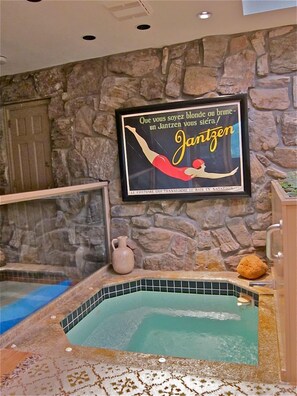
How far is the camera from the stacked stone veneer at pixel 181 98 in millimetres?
3025

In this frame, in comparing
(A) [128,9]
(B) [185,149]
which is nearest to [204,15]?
(A) [128,9]

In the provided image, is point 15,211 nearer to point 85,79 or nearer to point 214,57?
point 85,79

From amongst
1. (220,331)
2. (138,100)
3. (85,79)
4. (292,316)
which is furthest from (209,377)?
(85,79)

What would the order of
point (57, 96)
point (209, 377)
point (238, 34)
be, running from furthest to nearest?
point (57, 96)
point (238, 34)
point (209, 377)

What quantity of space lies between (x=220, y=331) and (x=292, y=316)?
3.44 feet

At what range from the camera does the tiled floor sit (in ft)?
5.02

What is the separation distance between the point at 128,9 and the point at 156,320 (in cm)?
241

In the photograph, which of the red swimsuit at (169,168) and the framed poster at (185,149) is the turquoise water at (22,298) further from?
the red swimsuit at (169,168)

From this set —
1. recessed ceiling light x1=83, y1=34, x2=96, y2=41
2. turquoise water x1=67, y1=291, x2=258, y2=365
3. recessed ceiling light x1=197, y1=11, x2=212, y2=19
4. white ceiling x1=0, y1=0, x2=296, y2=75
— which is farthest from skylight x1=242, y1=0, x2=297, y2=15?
turquoise water x1=67, y1=291, x2=258, y2=365

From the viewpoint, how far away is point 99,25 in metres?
2.71

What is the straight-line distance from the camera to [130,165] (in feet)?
11.4

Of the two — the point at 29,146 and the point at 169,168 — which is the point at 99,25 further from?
the point at 29,146

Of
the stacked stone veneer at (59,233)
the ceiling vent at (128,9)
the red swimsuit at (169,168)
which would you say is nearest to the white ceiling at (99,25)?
the ceiling vent at (128,9)

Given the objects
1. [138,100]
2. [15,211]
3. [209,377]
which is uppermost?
[138,100]
